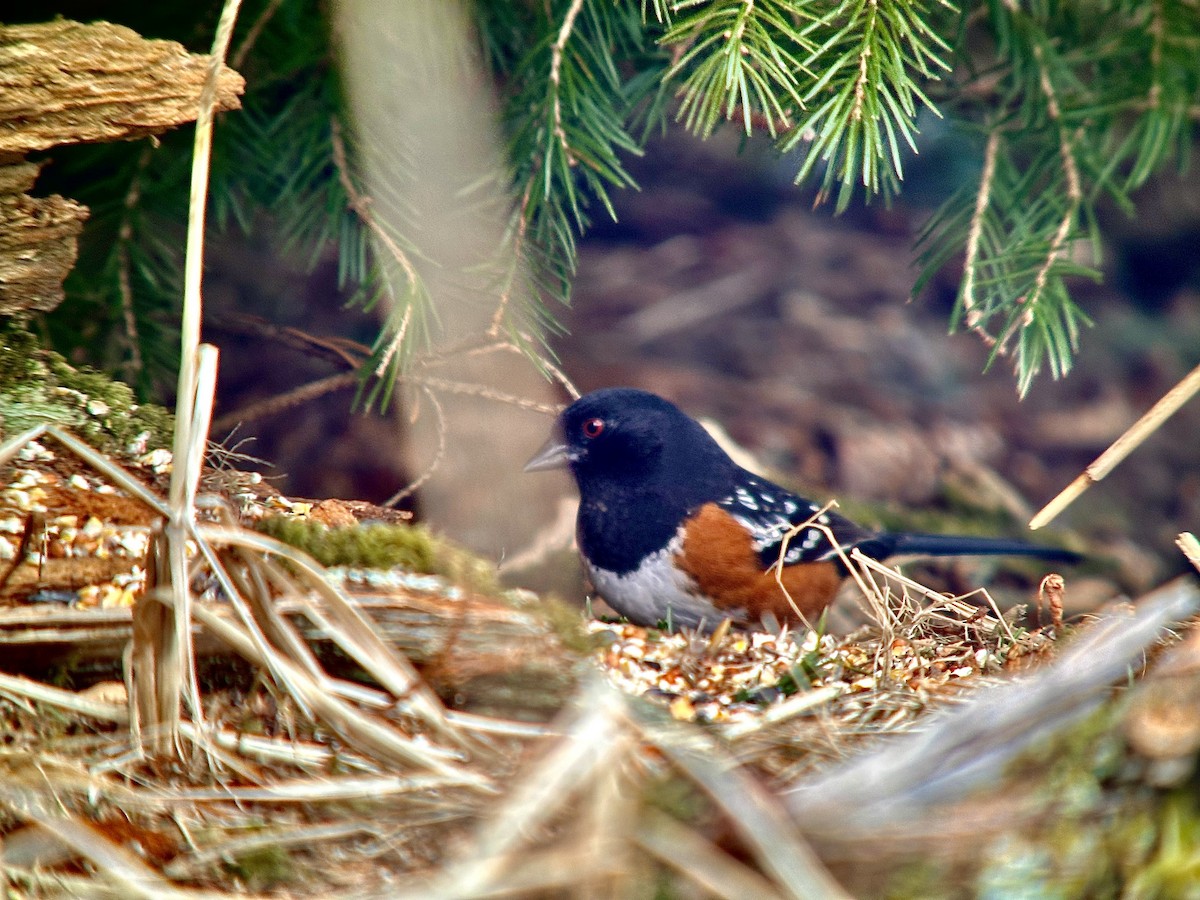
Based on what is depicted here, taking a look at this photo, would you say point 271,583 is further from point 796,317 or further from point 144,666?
point 796,317

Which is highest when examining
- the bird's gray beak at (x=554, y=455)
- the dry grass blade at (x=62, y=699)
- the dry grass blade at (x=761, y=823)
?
the dry grass blade at (x=761, y=823)

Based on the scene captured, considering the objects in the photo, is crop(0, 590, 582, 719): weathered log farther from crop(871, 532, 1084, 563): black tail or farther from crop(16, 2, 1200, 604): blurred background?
crop(871, 532, 1084, 563): black tail

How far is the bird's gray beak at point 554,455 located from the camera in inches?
102

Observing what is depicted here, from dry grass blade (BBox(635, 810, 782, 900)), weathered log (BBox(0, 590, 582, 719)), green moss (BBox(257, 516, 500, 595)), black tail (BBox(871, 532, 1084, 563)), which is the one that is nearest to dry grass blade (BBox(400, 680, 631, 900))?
dry grass blade (BBox(635, 810, 782, 900))

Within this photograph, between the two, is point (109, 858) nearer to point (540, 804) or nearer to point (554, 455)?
point (540, 804)

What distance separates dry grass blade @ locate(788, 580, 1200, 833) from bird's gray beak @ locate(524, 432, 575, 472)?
5.57 feet

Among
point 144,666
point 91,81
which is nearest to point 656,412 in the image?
point 91,81

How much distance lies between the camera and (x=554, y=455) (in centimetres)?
261

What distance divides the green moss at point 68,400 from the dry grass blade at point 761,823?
105 cm

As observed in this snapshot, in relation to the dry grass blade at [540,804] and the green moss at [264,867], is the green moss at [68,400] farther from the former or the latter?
the dry grass blade at [540,804]

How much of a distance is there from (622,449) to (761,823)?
5.88 ft

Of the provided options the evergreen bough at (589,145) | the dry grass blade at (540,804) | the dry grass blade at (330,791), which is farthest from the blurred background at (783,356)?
the dry grass blade at (540,804)

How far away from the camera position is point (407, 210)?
6.78 feet

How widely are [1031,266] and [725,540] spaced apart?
0.90 m
